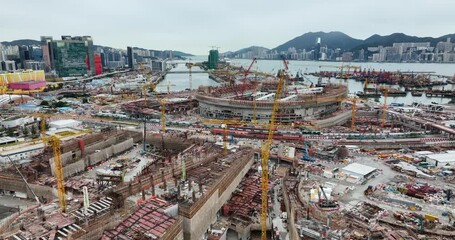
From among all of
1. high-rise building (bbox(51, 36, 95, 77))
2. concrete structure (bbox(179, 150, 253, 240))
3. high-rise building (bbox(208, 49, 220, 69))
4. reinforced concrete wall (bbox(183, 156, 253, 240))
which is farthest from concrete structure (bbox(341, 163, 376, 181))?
high-rise building (bbox(208, 49, 220, 69))

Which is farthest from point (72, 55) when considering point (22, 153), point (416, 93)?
point (416, 93)

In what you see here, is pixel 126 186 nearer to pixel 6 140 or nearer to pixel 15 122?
pixel 6 140

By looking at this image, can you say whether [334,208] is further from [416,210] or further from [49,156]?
[49,156]

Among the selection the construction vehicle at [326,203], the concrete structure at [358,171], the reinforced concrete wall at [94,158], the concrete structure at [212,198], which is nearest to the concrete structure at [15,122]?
the reinforced concrete wall at [94,158]

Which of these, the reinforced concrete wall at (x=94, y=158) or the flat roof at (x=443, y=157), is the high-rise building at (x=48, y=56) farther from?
the flat roof at (x=443, y=157)

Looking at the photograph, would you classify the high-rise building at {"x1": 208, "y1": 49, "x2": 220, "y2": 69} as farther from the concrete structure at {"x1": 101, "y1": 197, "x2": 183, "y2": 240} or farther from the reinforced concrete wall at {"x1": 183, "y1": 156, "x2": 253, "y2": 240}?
the concrete structure at {"x1": 101, "y1": 197, "x2": 183, "y2": 240}

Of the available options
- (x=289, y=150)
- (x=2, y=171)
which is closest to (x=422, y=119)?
(x=289, y=150)
